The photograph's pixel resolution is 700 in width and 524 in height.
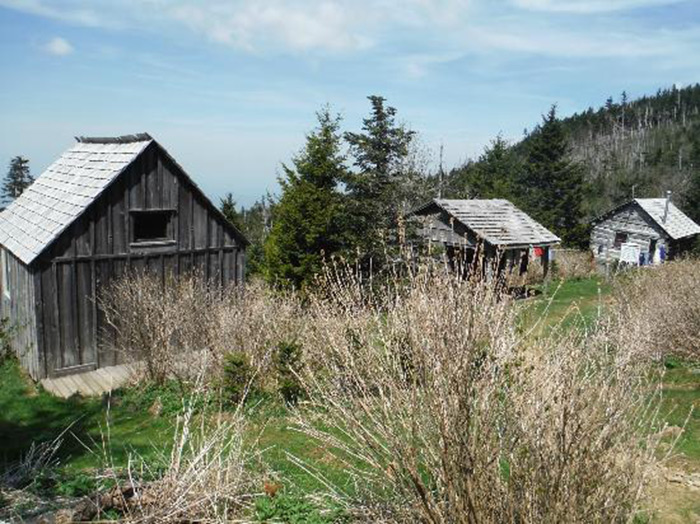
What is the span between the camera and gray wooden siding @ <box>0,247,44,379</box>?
13219mm

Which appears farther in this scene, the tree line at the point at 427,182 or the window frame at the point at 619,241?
the window frame at the point at 619,241

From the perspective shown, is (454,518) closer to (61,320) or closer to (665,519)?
(665,519)

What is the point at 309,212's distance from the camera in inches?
658

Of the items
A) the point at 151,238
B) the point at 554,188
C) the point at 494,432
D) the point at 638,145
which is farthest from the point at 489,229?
the point at 638,145

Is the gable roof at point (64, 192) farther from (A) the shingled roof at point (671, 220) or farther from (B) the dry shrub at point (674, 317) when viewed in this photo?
(A) the shingled roof at point (671, 220)

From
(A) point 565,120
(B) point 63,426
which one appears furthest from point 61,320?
(A) point 565,120

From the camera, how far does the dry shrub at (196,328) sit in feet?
36.5

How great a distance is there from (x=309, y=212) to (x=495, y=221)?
1197 centimetres

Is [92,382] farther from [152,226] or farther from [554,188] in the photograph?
[554,188]

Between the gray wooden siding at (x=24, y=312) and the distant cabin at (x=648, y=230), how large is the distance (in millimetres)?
30854

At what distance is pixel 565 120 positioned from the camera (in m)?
110

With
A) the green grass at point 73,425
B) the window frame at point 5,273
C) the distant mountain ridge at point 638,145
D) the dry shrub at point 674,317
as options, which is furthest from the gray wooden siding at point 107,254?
the distant mountain ridge at point 638,145

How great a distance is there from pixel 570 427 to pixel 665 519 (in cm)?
392

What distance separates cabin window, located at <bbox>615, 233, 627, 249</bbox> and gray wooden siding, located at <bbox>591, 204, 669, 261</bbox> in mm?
210
